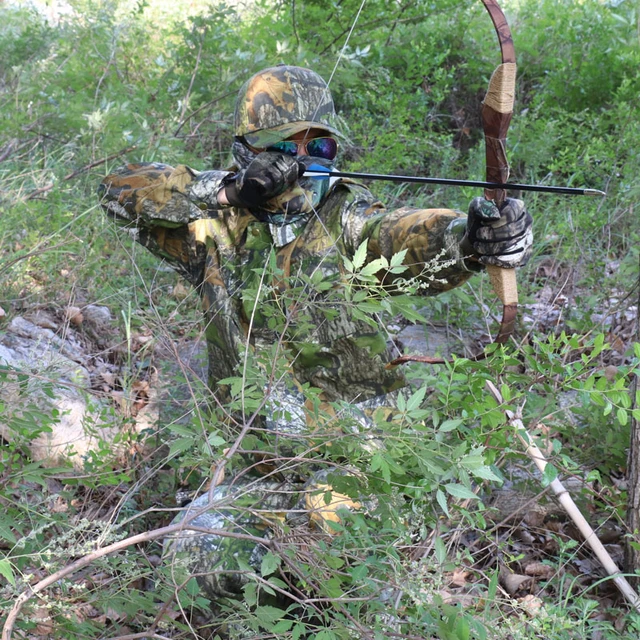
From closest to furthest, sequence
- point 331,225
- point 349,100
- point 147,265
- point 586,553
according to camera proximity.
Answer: point 331,225 < point 586,553 < point 147,265 < point 349,100

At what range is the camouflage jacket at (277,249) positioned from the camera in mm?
2594

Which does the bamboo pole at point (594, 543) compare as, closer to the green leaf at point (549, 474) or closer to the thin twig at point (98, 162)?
the green leaf at point (549, 474)

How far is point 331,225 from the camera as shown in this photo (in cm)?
279

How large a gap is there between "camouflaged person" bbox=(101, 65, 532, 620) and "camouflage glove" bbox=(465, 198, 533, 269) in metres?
0.35

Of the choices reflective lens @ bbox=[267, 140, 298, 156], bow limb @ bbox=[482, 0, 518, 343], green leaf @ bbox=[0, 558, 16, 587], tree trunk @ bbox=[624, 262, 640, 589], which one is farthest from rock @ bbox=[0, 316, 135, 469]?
tree trunk @ bbox=[624, 262, 640, 589]

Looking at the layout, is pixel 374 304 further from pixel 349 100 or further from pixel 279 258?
pixel 349 100

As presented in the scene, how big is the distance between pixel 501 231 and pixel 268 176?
89 cm

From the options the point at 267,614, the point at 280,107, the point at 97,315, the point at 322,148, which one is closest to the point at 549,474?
the point at 267,614

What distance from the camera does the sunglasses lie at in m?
2.84

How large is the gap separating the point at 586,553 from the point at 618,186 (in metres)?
2.90

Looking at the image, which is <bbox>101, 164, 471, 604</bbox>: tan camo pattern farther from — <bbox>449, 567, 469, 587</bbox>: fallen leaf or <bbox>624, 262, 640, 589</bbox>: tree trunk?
<bbox>624, 262, 640, 589</bbox>: tree trunk

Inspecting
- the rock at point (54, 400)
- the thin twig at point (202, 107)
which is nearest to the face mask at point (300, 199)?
the rock at point (54, 400)

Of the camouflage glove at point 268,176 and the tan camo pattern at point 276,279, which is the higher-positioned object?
the camouflage glove at point 268,176

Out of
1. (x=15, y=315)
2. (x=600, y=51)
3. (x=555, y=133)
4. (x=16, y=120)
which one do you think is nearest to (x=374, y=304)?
(x=15, y=315)
